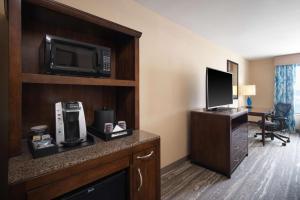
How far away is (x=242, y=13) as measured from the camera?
229 cm

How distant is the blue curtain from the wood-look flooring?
247 cm

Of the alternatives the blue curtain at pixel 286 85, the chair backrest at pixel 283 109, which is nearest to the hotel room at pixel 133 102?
the chair backrest at pixel 283 109

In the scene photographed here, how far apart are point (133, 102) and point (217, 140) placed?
1529 mm

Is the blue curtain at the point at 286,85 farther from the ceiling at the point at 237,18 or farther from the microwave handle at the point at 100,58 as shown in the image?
the microwave handle at the point at 100,58

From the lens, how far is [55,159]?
98 centimetres

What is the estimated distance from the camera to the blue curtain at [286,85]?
Answer: 4.94m

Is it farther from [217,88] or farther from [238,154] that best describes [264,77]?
[238,154]

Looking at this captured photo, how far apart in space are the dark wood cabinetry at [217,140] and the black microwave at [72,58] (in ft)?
5.77

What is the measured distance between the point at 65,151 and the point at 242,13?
2.69 metres

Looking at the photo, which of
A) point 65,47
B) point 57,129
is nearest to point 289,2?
point 65,47

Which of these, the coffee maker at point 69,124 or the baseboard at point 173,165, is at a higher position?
the coffee maker at point 69,124

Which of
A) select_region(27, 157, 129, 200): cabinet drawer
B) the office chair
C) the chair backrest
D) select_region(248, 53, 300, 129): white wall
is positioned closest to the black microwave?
select_region(27, 157, 129, 200): cabinet drawer

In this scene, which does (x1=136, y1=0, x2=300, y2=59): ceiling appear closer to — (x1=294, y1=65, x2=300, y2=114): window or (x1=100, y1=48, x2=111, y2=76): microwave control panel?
(x1=100, y1=48, x2=111, y2=76): microwave control panel

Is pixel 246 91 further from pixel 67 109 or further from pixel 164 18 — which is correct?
pixel 67 109
